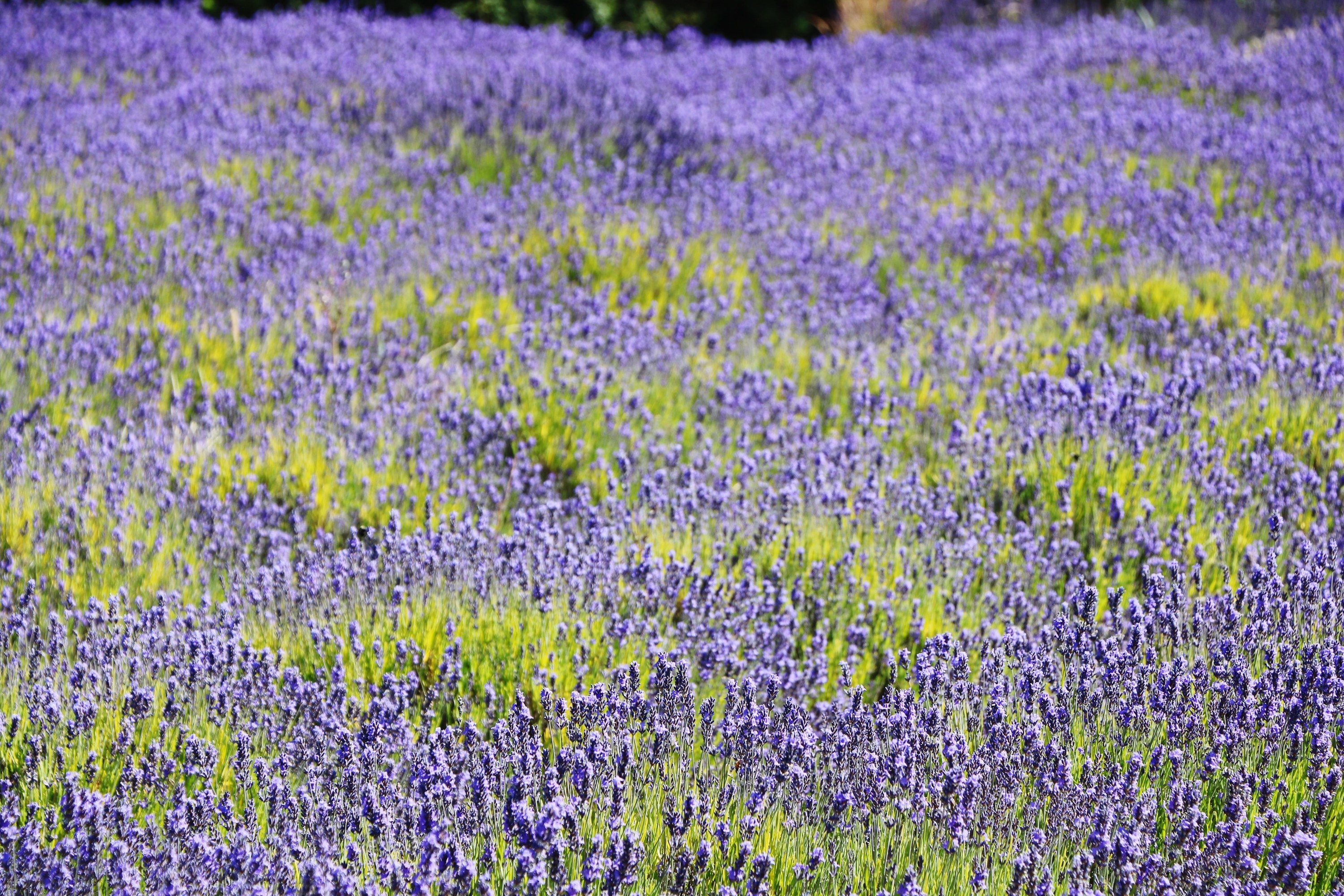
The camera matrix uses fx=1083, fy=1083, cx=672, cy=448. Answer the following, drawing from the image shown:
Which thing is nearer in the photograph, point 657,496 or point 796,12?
point 657,496

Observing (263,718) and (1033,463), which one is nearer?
(263,718)

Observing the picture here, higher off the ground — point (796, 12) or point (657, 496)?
point (796, 12)

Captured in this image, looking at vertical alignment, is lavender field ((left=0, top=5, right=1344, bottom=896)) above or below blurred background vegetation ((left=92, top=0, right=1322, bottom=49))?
below

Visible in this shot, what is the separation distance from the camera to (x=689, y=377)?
4.11 metres

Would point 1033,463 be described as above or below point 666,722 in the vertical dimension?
above

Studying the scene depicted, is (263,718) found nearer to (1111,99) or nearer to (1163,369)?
(1163,369)

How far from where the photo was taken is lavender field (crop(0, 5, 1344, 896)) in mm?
2104

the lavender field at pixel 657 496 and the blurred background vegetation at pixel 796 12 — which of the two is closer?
the lavender field at pixel 657 496

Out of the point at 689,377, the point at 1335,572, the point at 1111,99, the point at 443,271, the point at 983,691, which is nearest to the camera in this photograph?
the point at 983,691

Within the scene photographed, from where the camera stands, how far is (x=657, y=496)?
3.33 meters

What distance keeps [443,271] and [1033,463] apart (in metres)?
2.69

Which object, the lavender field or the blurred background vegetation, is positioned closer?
the lavender field

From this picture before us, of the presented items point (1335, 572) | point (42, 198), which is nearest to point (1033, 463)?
point (1335, 572)

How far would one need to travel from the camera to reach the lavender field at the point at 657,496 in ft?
6.90
